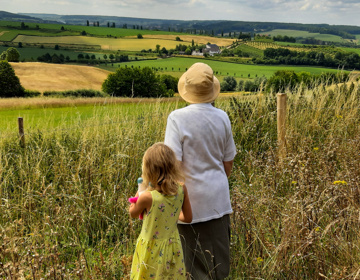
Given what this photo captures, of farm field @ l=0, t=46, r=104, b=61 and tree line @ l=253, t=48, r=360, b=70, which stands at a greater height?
tree line @ l=253, t=48, r=360, b=70

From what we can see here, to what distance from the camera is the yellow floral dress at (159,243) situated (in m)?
2.29

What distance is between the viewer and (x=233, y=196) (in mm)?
3555

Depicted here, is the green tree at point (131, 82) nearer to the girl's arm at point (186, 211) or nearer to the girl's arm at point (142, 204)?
the girl's arm at point (186, 211)

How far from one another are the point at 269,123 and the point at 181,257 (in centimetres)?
503

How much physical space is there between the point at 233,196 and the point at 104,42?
79.2 m

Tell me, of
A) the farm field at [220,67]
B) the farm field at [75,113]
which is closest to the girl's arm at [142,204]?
the farm field at [75,113]

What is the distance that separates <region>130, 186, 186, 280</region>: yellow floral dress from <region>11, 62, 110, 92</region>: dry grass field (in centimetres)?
4653

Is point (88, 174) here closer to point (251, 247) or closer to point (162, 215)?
point (251, 247)

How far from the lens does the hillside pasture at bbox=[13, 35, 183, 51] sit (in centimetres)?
7338

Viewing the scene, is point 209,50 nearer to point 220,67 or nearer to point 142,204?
point 220,67

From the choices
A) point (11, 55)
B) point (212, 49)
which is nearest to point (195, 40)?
point (212, 49)

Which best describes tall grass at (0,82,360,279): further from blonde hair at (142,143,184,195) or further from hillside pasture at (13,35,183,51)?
hillside pasture at (13,35,183,51)

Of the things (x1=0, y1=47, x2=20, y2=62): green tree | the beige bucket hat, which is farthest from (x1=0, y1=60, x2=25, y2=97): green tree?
the beige bucket hat

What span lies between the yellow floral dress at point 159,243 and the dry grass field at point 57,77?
46.5m
